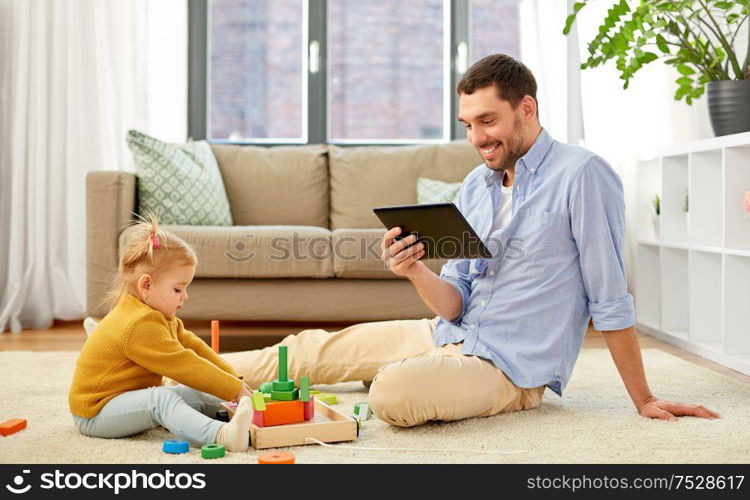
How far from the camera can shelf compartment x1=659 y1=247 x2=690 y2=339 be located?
3295 mm

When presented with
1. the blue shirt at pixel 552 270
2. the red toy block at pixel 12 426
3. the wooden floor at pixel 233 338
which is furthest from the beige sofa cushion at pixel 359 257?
the red toy block at pixel 12 426

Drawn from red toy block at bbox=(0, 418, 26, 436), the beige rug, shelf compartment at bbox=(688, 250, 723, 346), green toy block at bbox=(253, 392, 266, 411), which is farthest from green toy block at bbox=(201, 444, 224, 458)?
shelf compartment at bbox=(688, 250, 723, 346)

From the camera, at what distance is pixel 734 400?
6.93 feet

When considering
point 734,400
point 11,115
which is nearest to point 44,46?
point 11,115

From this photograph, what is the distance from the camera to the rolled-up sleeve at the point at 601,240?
1.79 metres

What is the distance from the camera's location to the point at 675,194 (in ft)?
10.8

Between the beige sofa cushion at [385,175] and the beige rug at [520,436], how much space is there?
1.52m

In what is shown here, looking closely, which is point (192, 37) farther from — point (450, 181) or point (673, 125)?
point (673, 125)

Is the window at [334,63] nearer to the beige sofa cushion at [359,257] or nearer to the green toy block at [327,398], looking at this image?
the beige sofa cushion at [359,257]

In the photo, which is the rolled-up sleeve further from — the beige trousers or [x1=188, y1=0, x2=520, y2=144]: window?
[x1=188, y1=0, x2=520, y2=144]: window

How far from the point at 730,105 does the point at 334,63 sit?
219 cm

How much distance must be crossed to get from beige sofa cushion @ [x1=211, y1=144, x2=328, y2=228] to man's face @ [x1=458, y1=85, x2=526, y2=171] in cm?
193

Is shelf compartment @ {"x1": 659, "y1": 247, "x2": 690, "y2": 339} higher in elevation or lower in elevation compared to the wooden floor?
higher

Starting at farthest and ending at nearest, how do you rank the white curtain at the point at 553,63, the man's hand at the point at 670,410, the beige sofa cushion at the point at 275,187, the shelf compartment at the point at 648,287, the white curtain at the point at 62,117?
the white curtain at the point at 553,63 → the white curtain at the point at 62,117 → the beige sofa cushion at the point at 275,187 → the shelf compartment at the point at 648,287 → the man's hand at the point at 670,410
